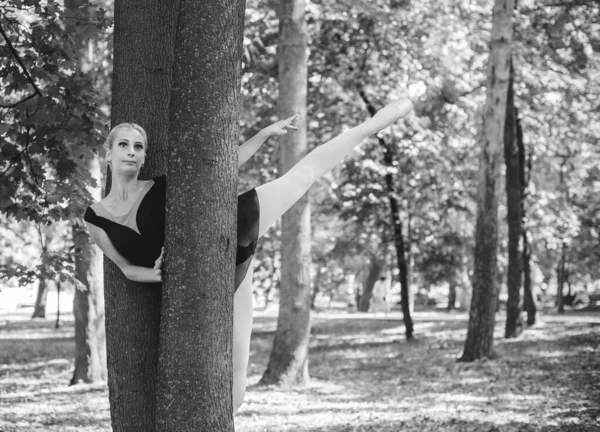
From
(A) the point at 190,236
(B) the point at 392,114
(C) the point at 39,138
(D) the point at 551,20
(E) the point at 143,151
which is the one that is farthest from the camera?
(D) the point at 551,20

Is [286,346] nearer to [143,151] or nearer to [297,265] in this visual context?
[297,265]

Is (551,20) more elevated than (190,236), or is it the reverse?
(551,20)

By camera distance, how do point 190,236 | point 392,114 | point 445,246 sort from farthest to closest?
point 445,246 < point 392,114 < point 190,236

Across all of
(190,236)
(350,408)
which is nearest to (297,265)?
(350,408)

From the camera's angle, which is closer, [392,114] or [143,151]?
[143,151]

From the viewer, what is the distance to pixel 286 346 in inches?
A: 487

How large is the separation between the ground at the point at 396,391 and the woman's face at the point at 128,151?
17.9ft

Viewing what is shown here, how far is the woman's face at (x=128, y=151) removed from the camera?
13.2ft

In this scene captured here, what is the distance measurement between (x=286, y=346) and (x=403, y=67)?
952cm

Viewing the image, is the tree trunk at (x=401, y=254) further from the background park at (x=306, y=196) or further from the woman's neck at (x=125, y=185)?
the woman's neck at (x=125, y=185)

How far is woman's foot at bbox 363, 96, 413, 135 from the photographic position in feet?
15.1

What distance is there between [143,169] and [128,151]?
257 millimetres

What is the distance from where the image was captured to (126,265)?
3.93 metres

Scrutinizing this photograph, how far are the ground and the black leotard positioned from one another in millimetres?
5065
